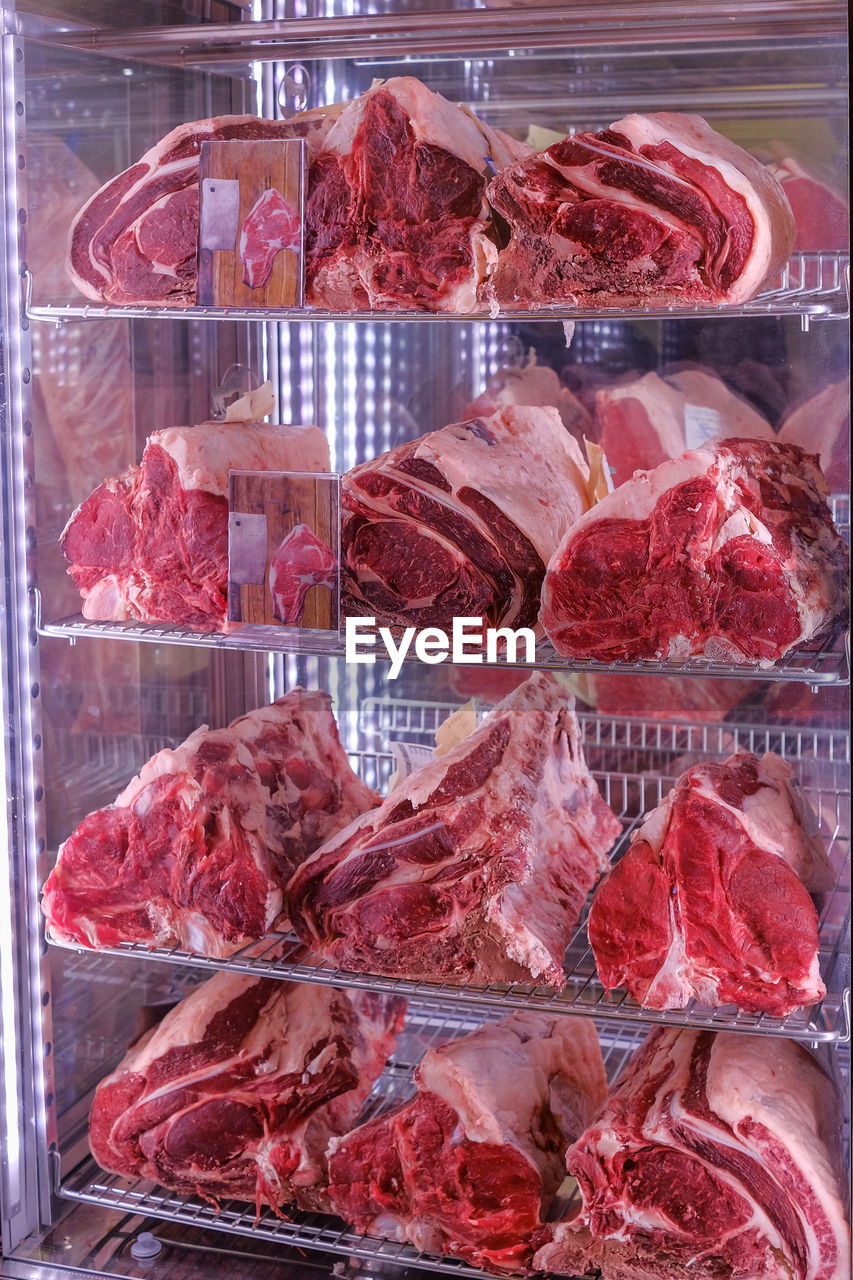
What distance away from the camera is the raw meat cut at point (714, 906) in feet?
6.32

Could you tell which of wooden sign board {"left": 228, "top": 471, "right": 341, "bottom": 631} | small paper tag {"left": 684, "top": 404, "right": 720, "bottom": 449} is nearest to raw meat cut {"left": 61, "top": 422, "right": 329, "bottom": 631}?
wooden sign board {"left": 228, "top": 471, "right": 341, "bottom": 631}

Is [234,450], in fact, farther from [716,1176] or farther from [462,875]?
[716,1176]

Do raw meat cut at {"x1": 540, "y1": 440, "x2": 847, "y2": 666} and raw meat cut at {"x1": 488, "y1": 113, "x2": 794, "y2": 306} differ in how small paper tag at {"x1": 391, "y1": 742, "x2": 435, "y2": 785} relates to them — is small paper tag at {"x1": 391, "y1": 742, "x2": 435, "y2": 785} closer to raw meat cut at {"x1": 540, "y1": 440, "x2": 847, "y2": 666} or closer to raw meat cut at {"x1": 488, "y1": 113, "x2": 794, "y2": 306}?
raw meat cut at {"x1": 540, "y1": 440, "x2": 847, "y2": 666}

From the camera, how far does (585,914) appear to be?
7.93 ft

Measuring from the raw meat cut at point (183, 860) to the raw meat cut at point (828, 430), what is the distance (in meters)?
1.07

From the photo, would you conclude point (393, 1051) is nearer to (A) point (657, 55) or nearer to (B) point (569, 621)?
(B) point (569, 621)

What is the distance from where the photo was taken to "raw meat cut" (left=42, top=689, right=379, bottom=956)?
225 cm

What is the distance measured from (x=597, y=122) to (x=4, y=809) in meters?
1.59

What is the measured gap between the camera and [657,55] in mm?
2398

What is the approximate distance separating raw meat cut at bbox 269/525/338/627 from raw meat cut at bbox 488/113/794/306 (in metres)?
0.50


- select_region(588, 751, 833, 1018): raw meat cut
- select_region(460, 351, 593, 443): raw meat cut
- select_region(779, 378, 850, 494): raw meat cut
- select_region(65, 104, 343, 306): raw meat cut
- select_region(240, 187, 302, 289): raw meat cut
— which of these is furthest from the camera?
select_region(460, 351, 593, 443): raw meat cut

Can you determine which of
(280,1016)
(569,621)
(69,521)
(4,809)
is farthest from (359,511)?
(280,1016)

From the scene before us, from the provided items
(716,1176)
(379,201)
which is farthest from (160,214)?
(716,1176)

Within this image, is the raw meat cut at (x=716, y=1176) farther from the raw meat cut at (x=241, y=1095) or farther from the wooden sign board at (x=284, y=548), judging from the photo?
the wooden sign board at (x=284, y=548)
